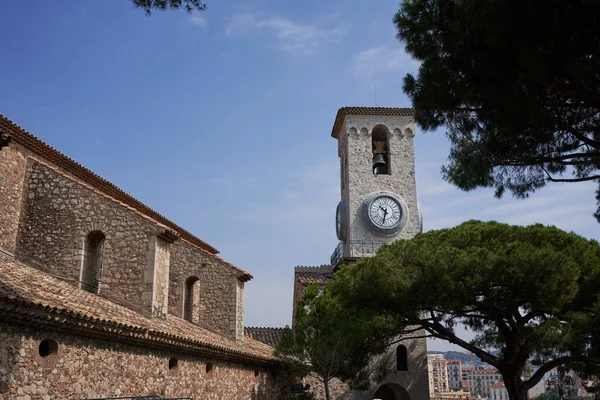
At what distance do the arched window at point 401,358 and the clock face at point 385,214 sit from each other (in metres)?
5.30

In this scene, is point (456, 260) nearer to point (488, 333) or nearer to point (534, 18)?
point (488, 333)

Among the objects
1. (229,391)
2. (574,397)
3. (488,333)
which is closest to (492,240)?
(488,333)

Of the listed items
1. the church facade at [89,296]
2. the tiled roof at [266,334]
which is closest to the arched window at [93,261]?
the church facade at [89,296]

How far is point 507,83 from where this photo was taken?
27.1ft

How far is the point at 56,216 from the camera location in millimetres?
13414

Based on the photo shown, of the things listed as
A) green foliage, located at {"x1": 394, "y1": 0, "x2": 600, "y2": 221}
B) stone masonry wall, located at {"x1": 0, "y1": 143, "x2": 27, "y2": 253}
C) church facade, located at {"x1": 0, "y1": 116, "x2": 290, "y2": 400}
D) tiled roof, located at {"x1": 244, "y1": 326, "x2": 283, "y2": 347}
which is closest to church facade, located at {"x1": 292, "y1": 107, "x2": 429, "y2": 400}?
tiled roof, located at {"x1": 244, "y1": 326, "x2": 283, "y2": 347}

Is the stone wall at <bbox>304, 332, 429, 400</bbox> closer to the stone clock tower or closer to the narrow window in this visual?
the stone clock tower

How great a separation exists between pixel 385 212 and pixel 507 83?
2118cm

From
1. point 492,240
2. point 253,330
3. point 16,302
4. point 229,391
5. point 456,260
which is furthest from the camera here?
point 253,330

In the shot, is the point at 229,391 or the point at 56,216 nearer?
the point at 56,216

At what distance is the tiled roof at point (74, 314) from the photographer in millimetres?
8195

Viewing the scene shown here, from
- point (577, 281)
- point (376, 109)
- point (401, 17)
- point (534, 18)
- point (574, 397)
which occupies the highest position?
point (376, 109)

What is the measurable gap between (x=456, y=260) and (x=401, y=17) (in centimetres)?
1083

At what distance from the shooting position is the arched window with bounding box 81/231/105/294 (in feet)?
43.9
